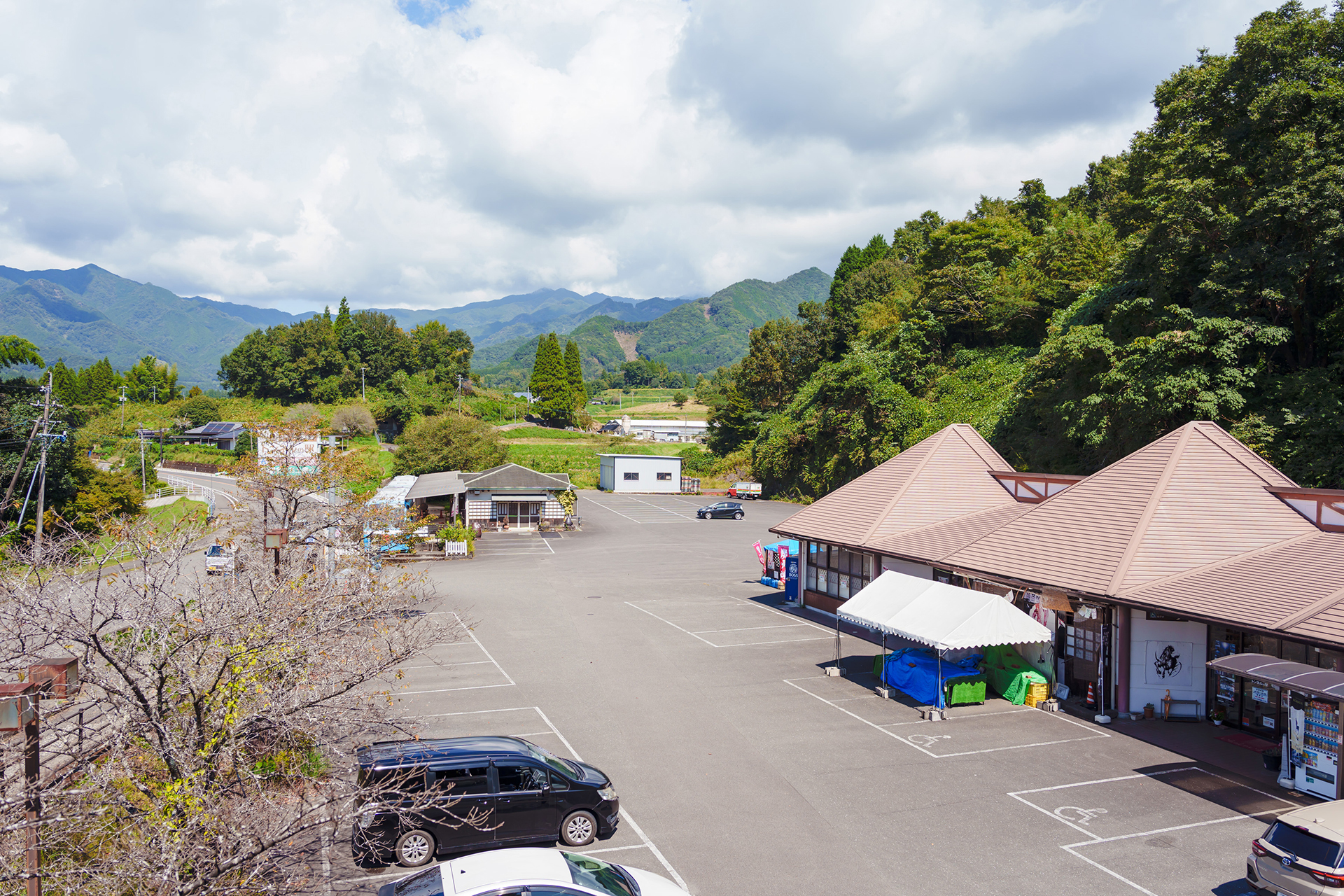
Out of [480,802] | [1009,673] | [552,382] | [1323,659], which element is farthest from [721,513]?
[552,382]

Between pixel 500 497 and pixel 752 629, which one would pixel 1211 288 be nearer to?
pixel 752 629

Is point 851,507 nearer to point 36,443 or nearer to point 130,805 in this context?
point 130,805

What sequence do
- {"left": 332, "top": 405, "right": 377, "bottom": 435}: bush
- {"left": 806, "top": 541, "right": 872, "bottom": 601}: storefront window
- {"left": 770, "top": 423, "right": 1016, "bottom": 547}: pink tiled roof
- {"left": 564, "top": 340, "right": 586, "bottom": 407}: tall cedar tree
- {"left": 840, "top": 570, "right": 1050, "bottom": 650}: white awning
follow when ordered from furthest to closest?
{"left": 564, "top": 340, "right": 586, "bottom": 407}: tall cedar tree, {"left": 332, "top": 405, "right": 377, "bottom": 435}: bush, {"left": 806, "top": 541, "right": 872, "bottom": 601}: storefront window, {"left": 770, "top": 423, "right": 1016, "bottom": 547}: pink tiled roof, {"left": 840, "top": 570, "right": 1050, "bottom": 650}: white awning

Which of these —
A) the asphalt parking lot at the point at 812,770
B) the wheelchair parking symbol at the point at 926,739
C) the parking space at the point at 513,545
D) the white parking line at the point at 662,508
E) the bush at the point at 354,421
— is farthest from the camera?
the bush at the point at 354,421

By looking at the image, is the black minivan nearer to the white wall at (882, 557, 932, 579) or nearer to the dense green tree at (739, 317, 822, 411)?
the white wall at (882, 557, 932, 579)

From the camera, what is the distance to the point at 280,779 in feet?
38.3

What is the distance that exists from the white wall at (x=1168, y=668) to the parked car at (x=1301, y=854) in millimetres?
7370

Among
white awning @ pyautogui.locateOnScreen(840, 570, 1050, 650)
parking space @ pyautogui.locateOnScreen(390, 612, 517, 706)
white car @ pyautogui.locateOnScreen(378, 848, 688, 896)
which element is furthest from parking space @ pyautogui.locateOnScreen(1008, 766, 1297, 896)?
parking space @ pyautogui.locateOnScreen(390, 612, 517, 706)

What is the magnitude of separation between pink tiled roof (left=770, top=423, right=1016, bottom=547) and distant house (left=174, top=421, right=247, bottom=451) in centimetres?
8433

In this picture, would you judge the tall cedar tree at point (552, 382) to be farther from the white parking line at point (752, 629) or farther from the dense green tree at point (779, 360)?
the white parking line at point (752, 629)

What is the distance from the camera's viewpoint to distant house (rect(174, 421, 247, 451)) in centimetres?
9306

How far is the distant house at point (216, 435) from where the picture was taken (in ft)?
305

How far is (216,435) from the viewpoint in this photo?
92.1 metres

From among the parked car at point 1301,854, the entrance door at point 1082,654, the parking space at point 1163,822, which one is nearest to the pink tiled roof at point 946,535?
the entrance door at point 1082,654
